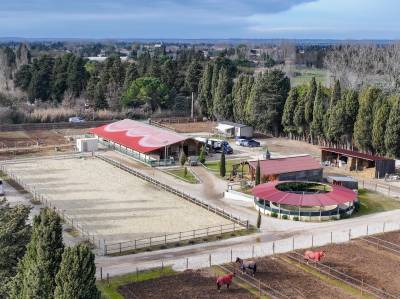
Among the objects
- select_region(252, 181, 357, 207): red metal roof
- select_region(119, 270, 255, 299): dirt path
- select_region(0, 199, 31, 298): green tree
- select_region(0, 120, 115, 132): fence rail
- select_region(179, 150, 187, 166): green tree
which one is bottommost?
select_region(0, 120, 115, 132): fence rail

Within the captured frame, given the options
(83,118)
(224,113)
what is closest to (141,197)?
(224,113)

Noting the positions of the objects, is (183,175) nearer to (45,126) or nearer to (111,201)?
(111,201)

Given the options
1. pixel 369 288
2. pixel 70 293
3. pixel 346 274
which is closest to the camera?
pixel 70 293

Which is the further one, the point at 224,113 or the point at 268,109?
the point at 224,113

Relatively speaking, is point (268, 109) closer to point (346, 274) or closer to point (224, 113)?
point (224, 113)

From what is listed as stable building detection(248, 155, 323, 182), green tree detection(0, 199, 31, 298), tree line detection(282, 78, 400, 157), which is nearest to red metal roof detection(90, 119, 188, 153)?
stable building detection(248, 155, 323, 182)

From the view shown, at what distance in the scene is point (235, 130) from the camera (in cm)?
6462

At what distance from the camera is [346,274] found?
2570 cm

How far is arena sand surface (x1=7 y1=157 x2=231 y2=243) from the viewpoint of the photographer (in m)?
32.6

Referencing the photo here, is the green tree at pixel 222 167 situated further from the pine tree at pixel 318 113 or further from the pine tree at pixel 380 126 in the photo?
the pine tree at pixel 318 113

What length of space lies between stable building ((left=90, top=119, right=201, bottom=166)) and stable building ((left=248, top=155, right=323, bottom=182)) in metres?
10.1

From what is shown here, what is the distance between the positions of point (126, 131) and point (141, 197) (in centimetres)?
1978

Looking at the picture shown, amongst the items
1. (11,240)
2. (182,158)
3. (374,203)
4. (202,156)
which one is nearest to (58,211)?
(11,240)

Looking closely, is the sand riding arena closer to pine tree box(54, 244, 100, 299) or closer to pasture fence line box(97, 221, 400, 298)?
pasture fence line box(97, 221, 400, 298)
